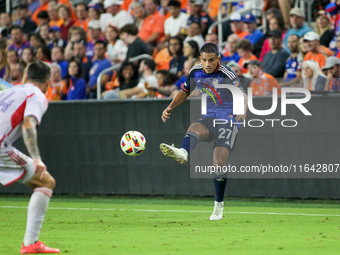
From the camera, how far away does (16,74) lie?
18.4 metres

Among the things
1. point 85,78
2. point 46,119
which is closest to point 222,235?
point 46,119

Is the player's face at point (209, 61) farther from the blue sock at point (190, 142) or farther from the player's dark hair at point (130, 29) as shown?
the player's dark hair at point (130, 29)

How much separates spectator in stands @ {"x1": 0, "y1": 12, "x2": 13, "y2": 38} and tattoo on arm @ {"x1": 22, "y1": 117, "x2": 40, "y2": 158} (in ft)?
52.9

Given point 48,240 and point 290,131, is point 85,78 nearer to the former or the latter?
point 290,131

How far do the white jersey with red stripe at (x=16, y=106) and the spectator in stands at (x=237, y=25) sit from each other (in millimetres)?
10216

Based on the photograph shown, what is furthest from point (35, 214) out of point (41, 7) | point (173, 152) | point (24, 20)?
point (41, 7)

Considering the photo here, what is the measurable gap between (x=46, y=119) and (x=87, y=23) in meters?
5.99

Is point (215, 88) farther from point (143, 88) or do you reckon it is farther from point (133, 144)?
point (143, 88)

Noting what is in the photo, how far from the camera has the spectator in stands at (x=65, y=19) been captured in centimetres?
2088

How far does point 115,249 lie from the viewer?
7406mm

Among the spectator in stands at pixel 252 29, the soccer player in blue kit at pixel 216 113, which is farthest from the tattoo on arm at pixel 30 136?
the spectator in stands at pixel 252 29

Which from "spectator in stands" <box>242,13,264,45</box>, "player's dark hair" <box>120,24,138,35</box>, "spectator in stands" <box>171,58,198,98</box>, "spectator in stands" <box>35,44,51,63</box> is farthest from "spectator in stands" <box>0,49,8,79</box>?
"spectator in stands" <box>242,13,264,45</box>

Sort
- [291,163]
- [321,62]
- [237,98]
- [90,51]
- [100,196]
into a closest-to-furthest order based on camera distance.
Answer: [237,98] < [291,163] < [321,62] < [100,196] < [90,51]

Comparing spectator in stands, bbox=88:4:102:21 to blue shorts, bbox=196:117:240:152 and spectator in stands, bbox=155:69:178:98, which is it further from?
blue shorts, bbox=196:117:240:152
